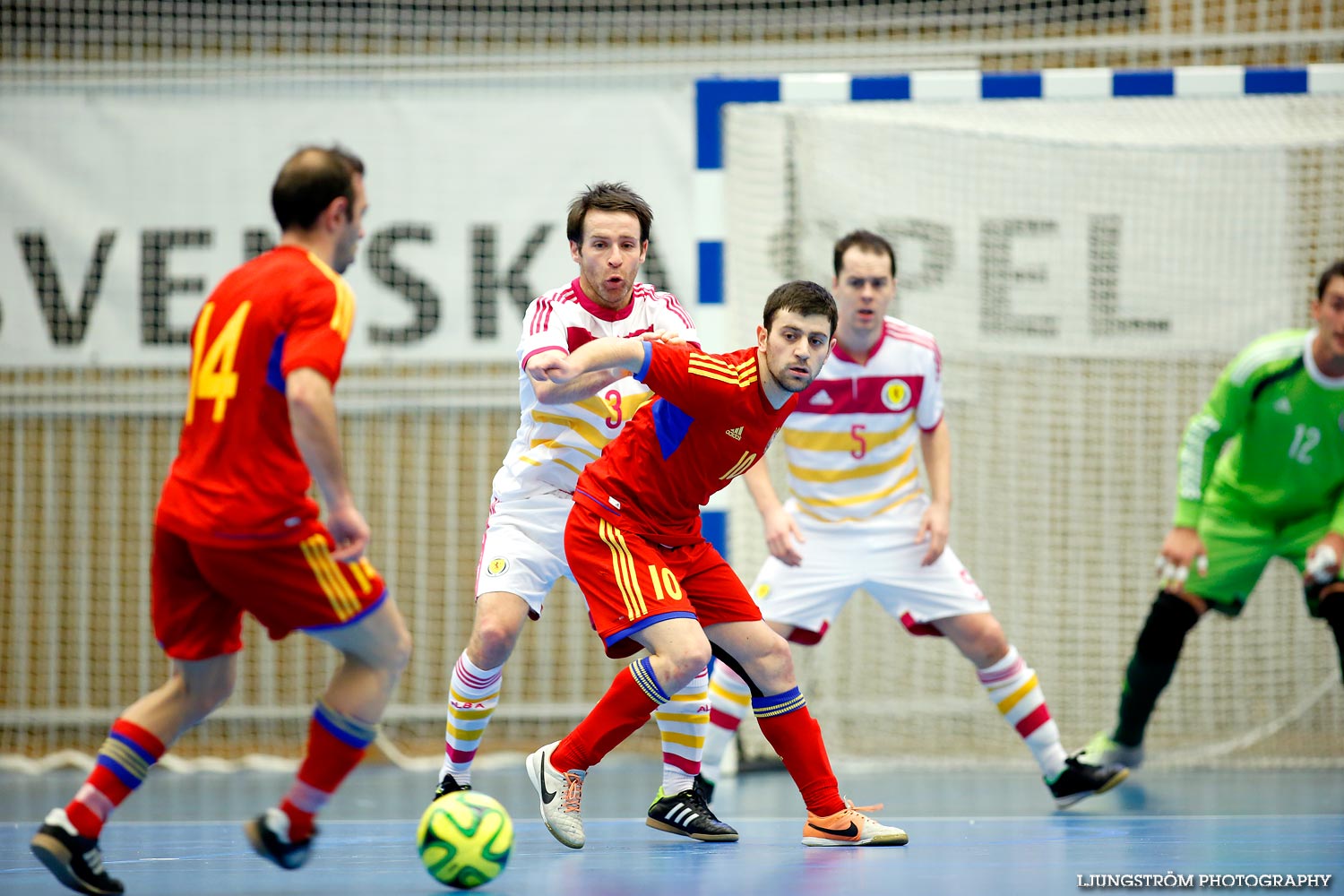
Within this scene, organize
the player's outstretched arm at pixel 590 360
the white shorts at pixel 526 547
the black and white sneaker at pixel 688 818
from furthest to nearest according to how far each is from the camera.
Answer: the white shorts at pixel 526 547
the black and white sneaker at pixel 688 818
the player's outstretched arm at pixel 590 360

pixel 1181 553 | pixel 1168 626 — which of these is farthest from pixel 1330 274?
pixel 1168 626

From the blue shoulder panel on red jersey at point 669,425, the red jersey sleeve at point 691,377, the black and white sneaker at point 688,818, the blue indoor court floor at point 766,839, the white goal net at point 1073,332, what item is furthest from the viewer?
the white goal net at point 1073,332

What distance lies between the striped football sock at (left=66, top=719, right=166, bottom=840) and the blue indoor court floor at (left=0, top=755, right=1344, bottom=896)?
0.73ft

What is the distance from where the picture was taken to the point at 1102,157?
7.21 metres

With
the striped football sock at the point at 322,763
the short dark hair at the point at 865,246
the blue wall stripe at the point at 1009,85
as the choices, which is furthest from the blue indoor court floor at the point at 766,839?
the blue wall stripe at the point at 1009,85

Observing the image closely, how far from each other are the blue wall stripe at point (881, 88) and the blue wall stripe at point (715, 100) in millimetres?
344

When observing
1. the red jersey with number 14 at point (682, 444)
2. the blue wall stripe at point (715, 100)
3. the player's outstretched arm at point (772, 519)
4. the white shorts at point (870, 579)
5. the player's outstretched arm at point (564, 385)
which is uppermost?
the blue wall stripe at point (715, 100)

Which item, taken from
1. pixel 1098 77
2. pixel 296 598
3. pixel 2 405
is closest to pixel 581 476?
pixel 296 598

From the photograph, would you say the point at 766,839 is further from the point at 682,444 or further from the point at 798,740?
the point at 682,444

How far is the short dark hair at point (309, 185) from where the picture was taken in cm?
322

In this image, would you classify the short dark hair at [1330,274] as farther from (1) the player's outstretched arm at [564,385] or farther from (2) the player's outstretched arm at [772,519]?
(1) the player's outstretched arm at [564,385]

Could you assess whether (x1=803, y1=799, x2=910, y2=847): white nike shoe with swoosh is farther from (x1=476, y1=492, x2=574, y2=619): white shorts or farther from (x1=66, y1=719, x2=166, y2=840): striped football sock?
(x1=66, y1=719, x2=166, y2=840): striped football sock

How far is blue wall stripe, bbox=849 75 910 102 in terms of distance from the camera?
6.02 meters

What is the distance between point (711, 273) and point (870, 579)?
1725 millimetres
